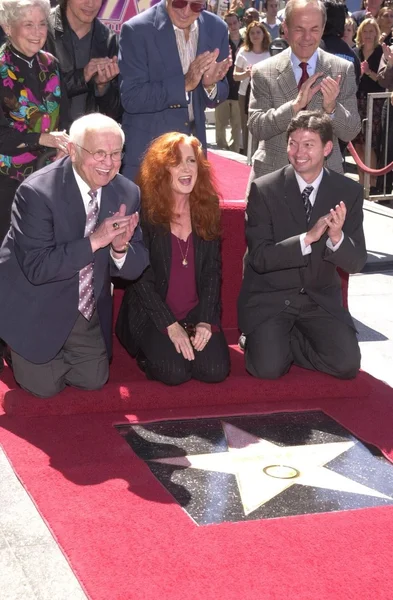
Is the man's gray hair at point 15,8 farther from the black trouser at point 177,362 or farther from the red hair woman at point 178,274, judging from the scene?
the black trouser at point 177,362

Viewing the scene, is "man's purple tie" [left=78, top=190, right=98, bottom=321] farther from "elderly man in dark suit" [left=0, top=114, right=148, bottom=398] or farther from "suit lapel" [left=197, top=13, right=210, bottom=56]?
"suit lapel" [left=197, top=13, right=210, bottom=56]

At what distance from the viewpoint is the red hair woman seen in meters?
4.96

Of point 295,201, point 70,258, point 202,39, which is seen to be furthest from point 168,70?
point 70,258

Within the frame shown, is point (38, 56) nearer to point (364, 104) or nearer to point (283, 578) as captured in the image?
point (283, 578)

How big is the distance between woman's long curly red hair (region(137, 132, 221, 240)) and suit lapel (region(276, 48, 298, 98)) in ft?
2.52

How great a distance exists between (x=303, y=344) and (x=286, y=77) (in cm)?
144

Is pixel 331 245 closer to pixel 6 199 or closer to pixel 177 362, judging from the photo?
pixel 177 362

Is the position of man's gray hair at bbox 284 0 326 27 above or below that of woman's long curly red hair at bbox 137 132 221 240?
above

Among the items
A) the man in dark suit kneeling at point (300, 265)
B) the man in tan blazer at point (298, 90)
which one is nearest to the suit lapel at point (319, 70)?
the man in tan blazer at point (298, 90)

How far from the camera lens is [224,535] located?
361cm

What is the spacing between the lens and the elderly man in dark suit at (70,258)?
175 inches

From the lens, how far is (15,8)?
478 centimetres

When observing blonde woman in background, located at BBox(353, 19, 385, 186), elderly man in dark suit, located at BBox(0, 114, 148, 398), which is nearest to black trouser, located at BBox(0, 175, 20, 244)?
elderly man in dark suit, located at BBox(0, 114, 148, 398)

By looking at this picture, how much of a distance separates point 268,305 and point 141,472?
1417 mm
